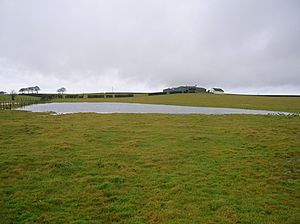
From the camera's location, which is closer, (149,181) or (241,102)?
(149,181)

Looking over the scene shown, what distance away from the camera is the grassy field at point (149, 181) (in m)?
7.11

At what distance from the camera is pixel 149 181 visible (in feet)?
31.7

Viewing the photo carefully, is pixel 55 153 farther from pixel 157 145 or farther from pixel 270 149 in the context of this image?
pixel 270 149

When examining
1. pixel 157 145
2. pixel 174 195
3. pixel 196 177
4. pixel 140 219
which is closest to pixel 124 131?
pixel 157 145

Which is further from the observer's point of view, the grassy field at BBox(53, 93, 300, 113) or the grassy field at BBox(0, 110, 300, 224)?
the grassy field at BBox(53, 93, 300, 113)

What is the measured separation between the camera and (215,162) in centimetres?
1232

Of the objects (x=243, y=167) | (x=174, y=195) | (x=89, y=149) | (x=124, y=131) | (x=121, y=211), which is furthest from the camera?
(x=124, y=131)

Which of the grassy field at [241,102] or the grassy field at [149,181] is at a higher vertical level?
the grassy field at [241,102]

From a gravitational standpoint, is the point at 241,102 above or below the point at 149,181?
above

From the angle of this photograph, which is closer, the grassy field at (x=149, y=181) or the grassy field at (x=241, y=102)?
the grassy field at (x=149, y=181)

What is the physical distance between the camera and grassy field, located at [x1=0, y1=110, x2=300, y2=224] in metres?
7.11

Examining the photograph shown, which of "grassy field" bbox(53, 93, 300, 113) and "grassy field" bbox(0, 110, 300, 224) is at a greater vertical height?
"grassy field" bbox(53, 93, 300, 113)

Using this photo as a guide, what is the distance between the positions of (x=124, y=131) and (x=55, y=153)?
831 cm

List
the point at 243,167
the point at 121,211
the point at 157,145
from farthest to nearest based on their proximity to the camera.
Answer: the point at 157,145 < the point at 243,167 < the point at 121,211
